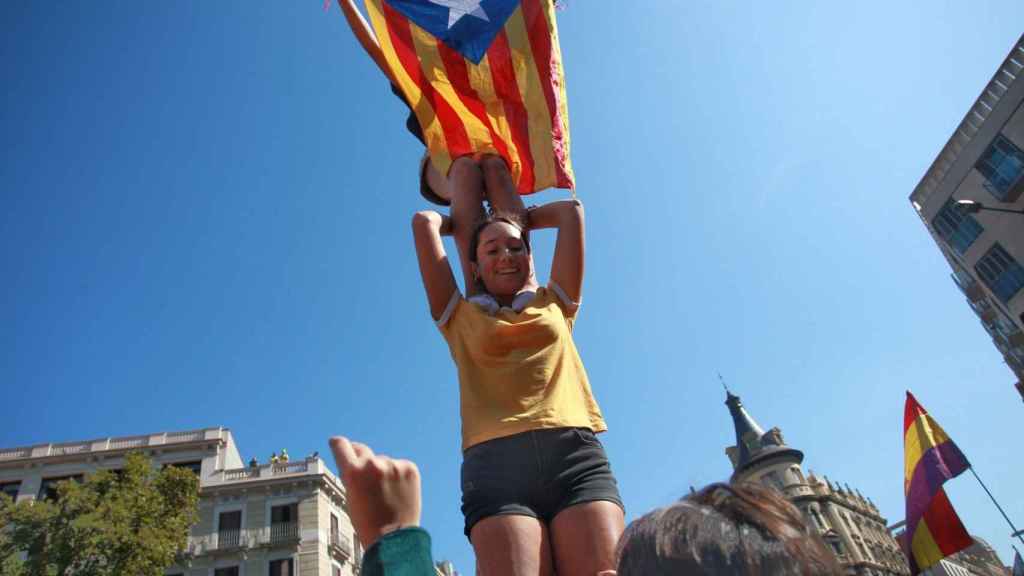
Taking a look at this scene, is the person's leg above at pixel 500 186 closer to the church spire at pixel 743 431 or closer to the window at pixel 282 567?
the window at pixel 282 567

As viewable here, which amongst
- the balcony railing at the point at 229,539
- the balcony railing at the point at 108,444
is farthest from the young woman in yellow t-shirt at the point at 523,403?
the balcony railing at the point at 108,444

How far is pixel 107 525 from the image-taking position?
668 inches

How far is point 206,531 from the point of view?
2525 centimetres

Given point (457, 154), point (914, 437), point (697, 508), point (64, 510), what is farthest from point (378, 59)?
point (64, 510)

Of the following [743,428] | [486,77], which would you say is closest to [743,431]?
[743,428]

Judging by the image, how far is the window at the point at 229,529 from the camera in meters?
24.8

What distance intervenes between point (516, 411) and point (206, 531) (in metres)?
27.9

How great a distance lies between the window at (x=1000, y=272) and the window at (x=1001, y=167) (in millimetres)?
2223

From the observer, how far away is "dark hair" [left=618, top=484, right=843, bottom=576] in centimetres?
97

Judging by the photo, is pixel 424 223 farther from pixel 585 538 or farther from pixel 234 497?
pixel 234 497

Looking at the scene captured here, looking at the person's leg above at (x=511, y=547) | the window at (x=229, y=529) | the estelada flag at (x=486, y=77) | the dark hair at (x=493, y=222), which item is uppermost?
the window at (x=229, y=529)

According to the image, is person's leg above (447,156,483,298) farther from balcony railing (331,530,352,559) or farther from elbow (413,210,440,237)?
balcony railing (331,530,352,559)

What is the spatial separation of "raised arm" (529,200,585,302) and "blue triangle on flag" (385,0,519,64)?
1290 mm

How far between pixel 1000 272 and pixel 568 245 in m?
27.9
